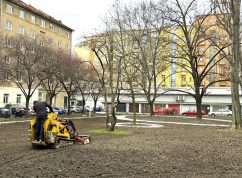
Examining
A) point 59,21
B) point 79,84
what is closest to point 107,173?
point 79,84

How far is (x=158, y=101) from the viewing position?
275ft

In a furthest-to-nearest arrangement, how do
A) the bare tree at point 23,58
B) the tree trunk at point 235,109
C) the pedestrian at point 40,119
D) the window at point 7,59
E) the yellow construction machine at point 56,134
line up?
1. the window at point 7,59
2. the bare tree at point 23,58
3. the tree trunk at point 235,109
4. the yellow construction machine at point 56,134
5. the pedestrian at point 40,119

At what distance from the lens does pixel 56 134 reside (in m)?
12.6

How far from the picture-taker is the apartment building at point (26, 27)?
65250 millimetres

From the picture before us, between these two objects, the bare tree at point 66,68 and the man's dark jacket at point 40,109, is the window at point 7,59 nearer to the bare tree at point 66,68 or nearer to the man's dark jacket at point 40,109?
the bare tree at point 66,68

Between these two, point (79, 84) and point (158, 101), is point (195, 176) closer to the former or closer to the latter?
point (79, 84)

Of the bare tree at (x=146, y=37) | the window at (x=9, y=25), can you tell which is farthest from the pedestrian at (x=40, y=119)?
the window at (x=9, y=25)

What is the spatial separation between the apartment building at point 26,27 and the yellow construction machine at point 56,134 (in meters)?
42.6

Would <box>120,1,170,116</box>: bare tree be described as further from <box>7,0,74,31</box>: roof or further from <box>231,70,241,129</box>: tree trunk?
<box>7,0,74,31</box>: roof

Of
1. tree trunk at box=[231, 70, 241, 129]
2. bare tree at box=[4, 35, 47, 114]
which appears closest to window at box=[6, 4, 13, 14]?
bare tree at box=[4, 35, 47, 114]

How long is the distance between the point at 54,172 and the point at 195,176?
3124mm

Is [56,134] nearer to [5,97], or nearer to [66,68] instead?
[66,68]

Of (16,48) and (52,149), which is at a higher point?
(16,48)

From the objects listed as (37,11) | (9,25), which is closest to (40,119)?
(9,25)
